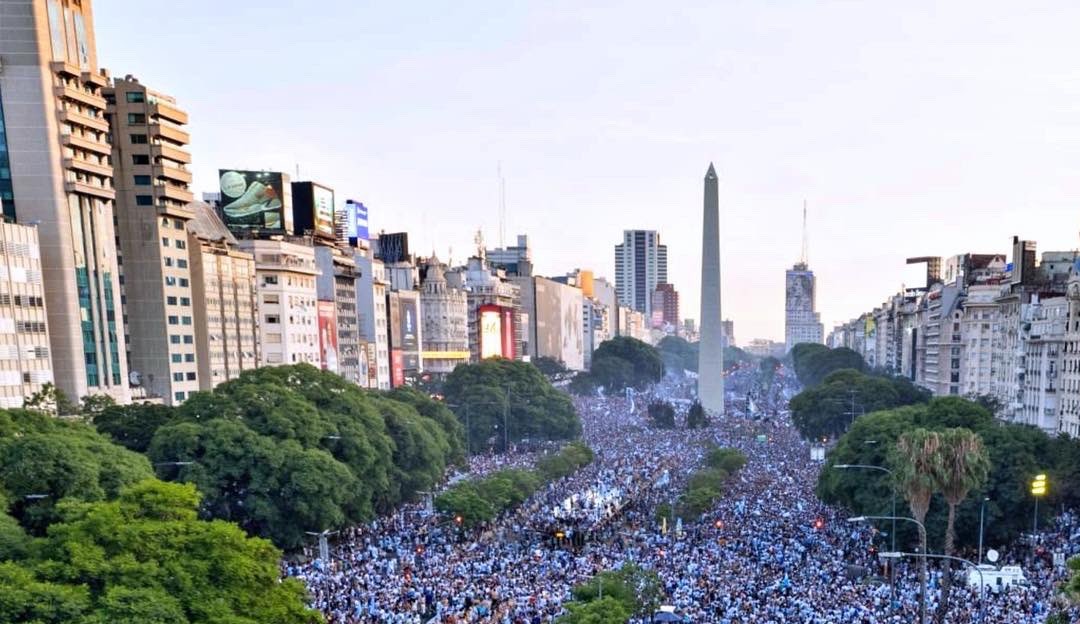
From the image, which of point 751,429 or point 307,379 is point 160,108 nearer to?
point 307,379

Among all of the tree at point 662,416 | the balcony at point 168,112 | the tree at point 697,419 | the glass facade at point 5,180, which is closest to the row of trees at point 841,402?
the tree at point 697,419

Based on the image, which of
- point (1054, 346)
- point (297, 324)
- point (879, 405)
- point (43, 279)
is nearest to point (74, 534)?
point (43, 279)

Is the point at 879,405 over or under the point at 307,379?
under

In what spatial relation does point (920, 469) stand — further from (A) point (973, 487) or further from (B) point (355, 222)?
(B) point (355, 222)

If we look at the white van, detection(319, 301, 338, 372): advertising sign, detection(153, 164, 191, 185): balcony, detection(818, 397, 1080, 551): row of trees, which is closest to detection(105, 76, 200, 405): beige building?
detection(153, 164, 191, 185): balcony

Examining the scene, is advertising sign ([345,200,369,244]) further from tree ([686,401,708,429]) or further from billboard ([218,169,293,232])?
tree ([686,401,708,429])

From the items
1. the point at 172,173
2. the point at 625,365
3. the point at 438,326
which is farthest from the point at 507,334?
the point at 172,173
